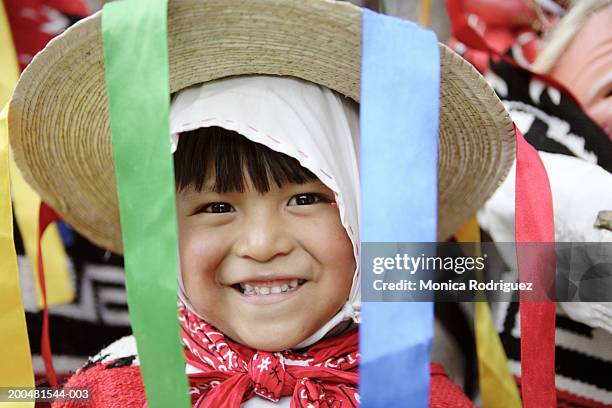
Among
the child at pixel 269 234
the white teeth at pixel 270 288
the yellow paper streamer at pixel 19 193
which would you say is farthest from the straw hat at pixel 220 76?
the white teeth at pixel 270 288

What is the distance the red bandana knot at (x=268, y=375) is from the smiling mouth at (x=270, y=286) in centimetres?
9

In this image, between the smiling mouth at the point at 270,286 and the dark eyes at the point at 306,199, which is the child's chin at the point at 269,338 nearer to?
the smiling mouth at the point at 270,286

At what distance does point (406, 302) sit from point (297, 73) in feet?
1.35

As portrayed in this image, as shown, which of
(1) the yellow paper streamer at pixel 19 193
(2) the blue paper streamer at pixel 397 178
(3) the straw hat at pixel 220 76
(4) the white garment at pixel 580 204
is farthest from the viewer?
(1) the yellow paper streamer at pixel 19 193

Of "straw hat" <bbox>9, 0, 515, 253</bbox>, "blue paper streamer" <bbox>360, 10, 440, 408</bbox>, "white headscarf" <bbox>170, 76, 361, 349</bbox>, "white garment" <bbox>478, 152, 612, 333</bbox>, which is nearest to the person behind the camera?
"blue paper streamer" <bbox>360, 10, 440, 408</bbox>

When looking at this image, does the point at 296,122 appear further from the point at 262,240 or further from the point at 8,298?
the point at 8,298

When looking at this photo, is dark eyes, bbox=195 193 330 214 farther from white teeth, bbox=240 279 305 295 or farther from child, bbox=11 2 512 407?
white teeth, bbox=240 279 305 295

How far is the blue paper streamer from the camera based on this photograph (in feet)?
2.19

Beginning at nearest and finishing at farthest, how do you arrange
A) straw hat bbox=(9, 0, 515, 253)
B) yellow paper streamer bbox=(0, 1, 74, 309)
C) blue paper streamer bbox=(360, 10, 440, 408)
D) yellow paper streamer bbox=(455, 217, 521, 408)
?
1. blue paper streamer bbox=(360, 10, 440, 408)
2. straw hat bbox=(9, 0, 515, 253)
3. yellow paper streamer bbox=(455, 217, 521, 408)
4. yellow paper streamer bbox=(0, 1, 74, 309)

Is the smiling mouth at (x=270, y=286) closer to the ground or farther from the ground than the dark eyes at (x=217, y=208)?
closer to the ground

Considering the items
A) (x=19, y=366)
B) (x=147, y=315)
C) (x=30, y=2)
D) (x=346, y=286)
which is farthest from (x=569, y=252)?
(x=30, y=2)

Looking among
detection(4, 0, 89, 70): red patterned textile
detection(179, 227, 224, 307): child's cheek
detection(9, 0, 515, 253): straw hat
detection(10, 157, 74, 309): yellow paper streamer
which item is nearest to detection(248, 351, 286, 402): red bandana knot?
detection(179, 227, 224, 307): child's cheek

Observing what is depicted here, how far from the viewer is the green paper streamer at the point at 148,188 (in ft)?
2.21

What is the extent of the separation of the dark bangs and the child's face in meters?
0.01
